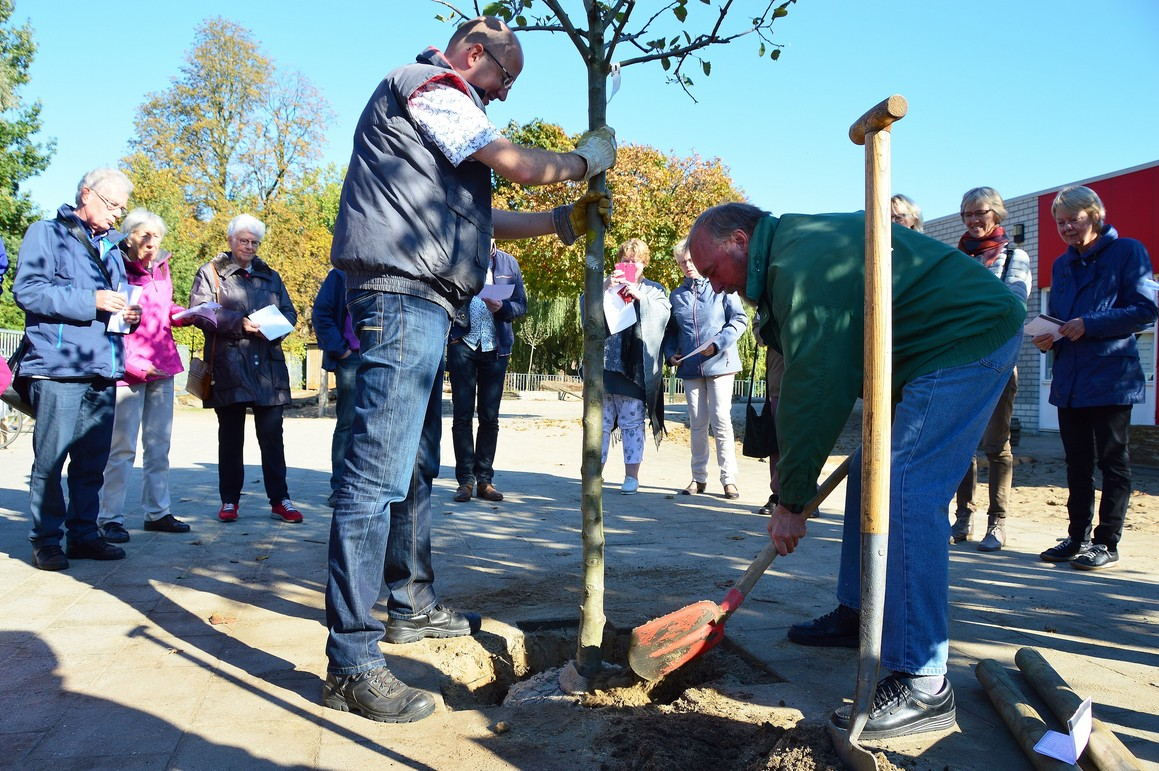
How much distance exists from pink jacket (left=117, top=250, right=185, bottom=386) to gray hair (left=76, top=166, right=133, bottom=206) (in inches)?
23.4

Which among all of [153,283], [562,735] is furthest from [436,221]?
[153,283]


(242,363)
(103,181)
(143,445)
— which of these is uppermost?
(103,181)

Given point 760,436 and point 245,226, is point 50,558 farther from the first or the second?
point 760,436

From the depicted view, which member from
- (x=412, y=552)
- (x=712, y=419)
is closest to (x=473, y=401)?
(x=712, y=419)

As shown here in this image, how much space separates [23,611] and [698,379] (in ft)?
17.5

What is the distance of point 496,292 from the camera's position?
277 inches

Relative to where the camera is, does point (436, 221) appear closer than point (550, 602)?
Yes

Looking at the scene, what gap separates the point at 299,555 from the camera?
5.21 meters

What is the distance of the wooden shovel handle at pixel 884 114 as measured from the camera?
2.18 metres

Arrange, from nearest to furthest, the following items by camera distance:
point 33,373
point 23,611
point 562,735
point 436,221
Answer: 1. point 562,735
2. point 436,221
3. point 23,611
4. point 33,373

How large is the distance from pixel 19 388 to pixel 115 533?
3.71ft

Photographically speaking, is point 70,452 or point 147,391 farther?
point 147,391

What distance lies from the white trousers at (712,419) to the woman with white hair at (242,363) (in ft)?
11.5

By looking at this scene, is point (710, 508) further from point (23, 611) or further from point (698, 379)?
point (23, 611)
